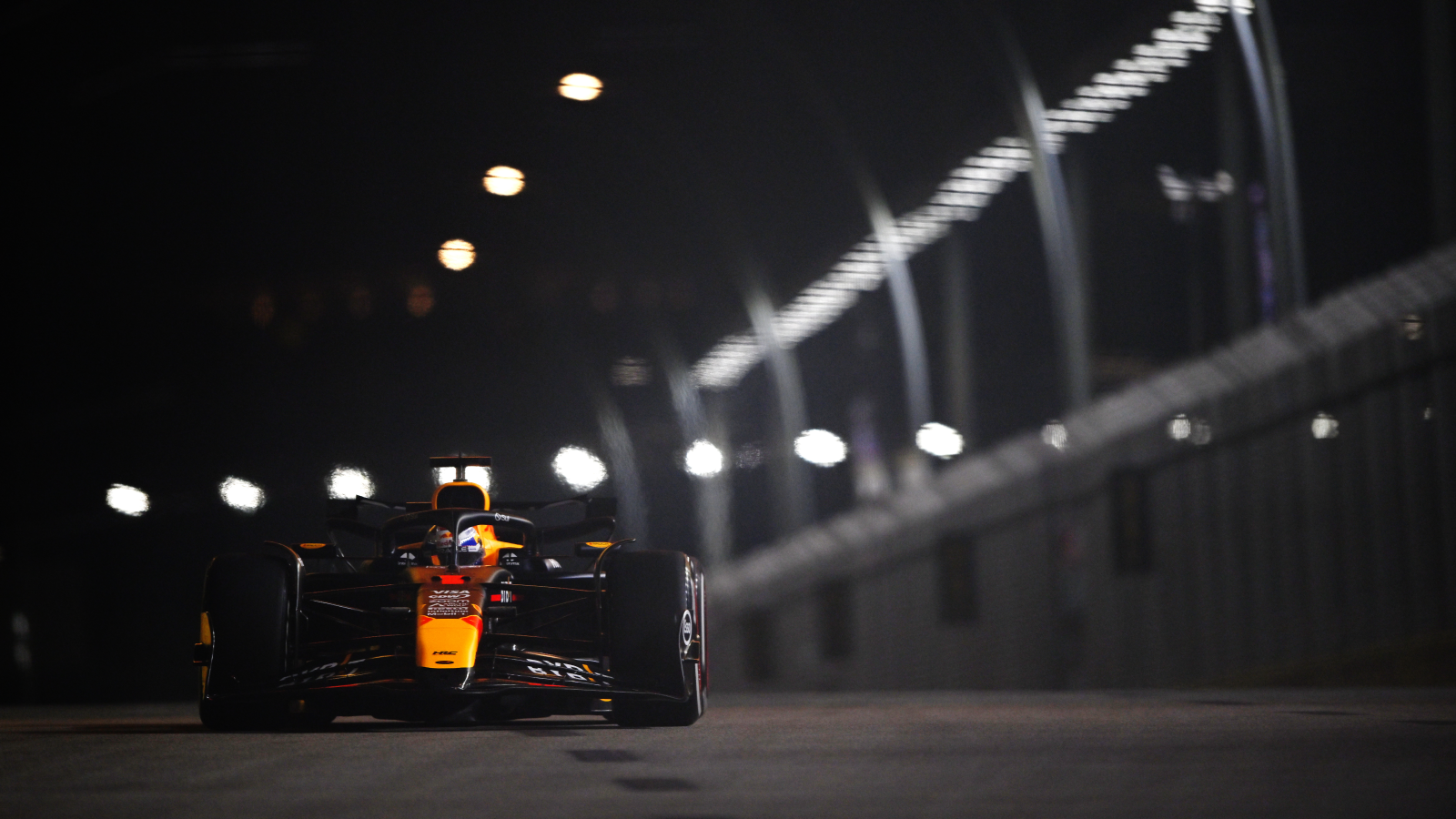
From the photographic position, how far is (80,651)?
136 feet

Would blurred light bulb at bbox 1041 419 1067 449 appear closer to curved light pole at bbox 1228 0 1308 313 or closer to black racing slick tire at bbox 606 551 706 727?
curved light pole at bbox 1228 0 1308 313

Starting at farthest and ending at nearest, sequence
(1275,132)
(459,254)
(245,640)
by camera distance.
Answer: (459,254), (1275,132), (245,640)

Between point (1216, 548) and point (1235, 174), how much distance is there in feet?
22.8

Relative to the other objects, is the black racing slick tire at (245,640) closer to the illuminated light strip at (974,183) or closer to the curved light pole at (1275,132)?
the curved light pole at (1275,132)

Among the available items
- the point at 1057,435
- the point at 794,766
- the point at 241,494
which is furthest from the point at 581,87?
the point at 241,494

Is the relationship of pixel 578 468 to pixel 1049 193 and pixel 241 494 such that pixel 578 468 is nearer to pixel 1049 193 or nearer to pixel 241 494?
pixel 241 494

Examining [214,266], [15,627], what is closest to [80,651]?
[15,627]

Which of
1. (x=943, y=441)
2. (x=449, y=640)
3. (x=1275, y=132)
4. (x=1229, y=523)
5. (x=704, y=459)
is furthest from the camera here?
(x=943, y=441)

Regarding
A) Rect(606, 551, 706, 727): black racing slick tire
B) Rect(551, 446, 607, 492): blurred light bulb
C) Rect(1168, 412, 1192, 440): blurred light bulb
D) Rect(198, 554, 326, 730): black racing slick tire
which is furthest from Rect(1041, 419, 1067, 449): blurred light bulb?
Rect(551, 446, 607, 492): blurred light bulb

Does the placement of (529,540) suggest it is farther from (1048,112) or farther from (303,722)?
(1048,112)

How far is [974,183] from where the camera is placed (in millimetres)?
33062

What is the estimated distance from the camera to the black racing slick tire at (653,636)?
36.2 ft

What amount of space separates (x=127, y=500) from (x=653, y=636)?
5208 cm

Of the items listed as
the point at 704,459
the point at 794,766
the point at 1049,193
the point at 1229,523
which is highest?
the point at 1049,193
